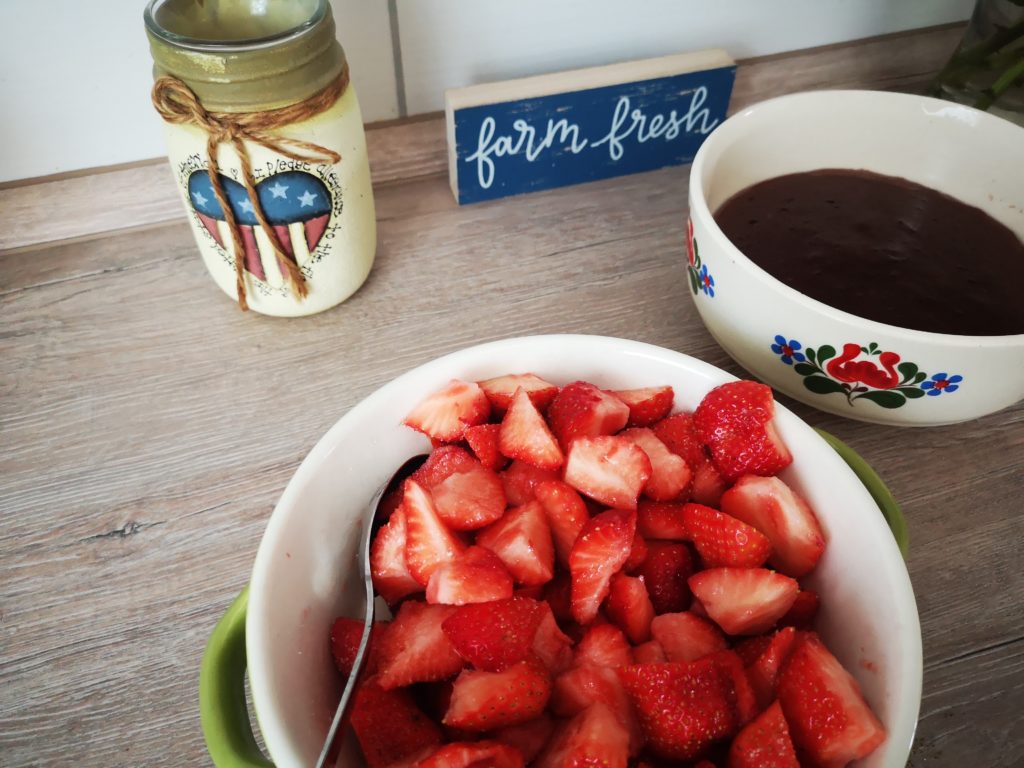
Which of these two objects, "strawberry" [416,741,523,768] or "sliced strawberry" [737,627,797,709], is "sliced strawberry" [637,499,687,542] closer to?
"sliced strawberry" [737,627,797,709]

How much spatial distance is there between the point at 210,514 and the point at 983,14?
1.15m

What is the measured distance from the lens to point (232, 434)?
0.83m

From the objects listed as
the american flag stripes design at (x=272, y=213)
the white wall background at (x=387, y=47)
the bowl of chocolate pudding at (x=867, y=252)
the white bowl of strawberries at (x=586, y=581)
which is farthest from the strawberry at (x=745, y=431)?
the white wall background at (x=387, y=47)

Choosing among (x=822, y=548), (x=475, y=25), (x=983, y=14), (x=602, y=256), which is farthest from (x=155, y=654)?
(x=983, y=14)

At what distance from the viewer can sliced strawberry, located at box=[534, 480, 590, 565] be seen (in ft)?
2.04

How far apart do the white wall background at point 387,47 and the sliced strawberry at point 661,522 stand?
655mm

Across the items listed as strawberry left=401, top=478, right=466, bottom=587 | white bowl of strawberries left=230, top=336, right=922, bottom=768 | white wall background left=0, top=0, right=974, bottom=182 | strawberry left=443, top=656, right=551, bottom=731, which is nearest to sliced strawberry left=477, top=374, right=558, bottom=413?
white bowl of strawberries left=230, top=336, right=922, bottom=768

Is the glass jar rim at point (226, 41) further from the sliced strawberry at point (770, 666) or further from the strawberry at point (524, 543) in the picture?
the sliced strawberry at point (770, 666)

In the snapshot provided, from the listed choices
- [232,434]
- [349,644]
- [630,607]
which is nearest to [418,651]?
[349,644]

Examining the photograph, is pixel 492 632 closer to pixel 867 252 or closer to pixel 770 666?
Answer: pixel 770 666

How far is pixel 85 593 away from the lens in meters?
0.71

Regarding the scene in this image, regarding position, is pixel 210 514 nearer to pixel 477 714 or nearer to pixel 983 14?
pixel 477 714

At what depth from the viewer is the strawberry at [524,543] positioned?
591mm

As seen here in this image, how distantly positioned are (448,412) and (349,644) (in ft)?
0.64
